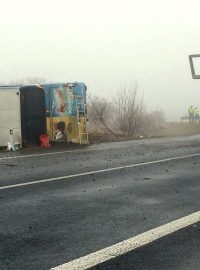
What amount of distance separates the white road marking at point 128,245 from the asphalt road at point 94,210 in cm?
10

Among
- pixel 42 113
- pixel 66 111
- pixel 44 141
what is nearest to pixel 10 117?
pixel 42 113

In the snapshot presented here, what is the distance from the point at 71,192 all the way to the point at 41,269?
3.89 m

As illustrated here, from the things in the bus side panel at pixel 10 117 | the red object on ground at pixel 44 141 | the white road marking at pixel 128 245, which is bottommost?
the white road marking at pixel 128 245

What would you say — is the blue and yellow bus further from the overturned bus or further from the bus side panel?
the bus side panel

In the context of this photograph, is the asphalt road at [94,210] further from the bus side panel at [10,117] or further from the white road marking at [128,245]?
the bus side panel at [10,117]

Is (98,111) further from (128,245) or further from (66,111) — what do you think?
(128,245)

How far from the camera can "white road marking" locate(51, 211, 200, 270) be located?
15.0 feet

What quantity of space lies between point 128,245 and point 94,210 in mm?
1749

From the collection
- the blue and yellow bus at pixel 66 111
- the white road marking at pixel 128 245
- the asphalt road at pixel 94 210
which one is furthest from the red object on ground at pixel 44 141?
the white road marking at pixel 128 245

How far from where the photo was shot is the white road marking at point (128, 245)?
4562 mm

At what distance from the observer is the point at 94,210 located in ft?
22.5

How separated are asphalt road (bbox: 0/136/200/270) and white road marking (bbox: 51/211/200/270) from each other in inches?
3.8

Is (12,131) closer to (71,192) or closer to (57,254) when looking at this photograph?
(71,192)

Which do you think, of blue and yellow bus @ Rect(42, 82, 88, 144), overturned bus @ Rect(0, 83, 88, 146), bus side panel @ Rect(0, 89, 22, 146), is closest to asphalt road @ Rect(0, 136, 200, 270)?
bus side panel @ Rect(0, 89, 22, 146)
